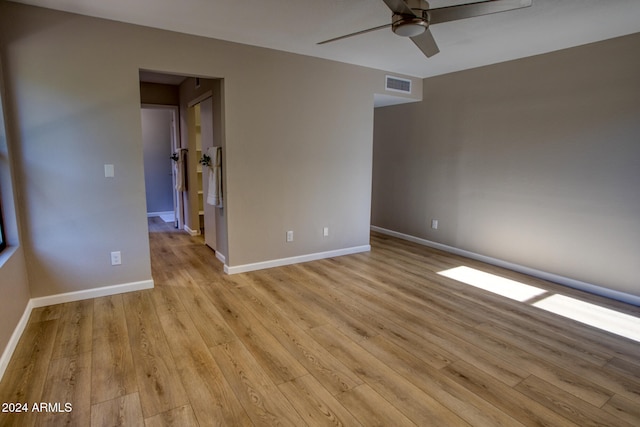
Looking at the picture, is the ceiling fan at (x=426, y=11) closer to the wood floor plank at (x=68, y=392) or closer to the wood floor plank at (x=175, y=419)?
the wood floor plank at (x=175, y=419)

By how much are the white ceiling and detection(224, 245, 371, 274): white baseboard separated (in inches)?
93.3

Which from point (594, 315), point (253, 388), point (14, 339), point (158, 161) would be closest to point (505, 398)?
point (253, 388)

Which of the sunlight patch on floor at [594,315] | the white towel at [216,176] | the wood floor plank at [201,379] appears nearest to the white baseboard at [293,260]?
the white towel at [216,176]

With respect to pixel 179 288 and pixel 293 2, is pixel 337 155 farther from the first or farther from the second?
pixel 179 288

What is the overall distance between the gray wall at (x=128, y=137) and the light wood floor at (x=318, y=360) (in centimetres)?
53

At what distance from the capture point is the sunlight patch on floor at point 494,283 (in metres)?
3.40

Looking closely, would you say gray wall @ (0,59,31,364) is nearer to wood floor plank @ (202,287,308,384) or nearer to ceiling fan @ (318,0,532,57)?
wood floor plank @ (202,287,308,384)

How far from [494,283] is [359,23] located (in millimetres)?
2891

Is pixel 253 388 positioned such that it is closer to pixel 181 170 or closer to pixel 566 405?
pixel 566 405

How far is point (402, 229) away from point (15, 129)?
15.7ft

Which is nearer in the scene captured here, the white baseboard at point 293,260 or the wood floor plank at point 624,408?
the wood floor plank at point 624,408

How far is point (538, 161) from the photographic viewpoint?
384 centimetres

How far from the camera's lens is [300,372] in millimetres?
2141

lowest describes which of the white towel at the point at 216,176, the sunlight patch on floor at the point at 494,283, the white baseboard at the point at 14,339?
the sunlight patch on floor at the point at 494,283
